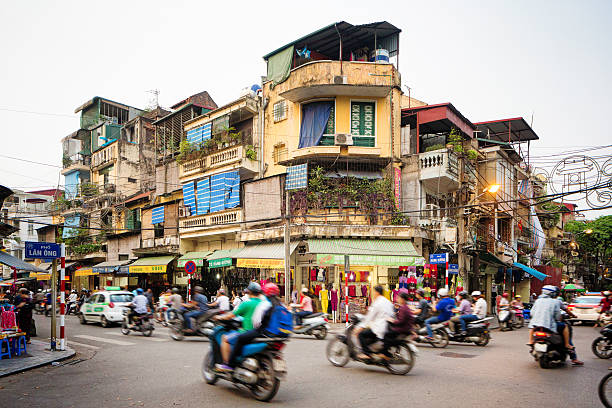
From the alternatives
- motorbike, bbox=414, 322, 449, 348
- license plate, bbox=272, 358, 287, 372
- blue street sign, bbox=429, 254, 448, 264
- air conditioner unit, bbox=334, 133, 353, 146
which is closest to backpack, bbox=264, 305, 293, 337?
license plate, bbox=272, 358, 287, 372

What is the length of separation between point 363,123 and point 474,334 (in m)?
12.4

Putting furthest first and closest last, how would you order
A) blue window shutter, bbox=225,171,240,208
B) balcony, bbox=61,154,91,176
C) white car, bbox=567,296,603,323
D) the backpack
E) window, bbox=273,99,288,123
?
balcony, bbox=61,154,91,176
blue window shutter, bbox=225,171,240,208
window, bbox=273,99,288,123
white car, bbox=567,296,603,323
the backpack

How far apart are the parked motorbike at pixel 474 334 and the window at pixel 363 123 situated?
11393mm

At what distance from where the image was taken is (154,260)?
29594 mm

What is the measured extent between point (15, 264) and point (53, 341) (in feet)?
12.8

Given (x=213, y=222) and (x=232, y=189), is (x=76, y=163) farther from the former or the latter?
(x=232, y=189)

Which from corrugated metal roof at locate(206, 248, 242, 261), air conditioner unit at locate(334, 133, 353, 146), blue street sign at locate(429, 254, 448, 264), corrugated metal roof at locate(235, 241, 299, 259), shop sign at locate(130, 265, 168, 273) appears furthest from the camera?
shop sign at locate(130, 265, 168, 273)

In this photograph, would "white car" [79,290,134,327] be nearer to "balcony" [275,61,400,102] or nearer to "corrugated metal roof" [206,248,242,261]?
"corrugated metal roof" [206,248,242,261]

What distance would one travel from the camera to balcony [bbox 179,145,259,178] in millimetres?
24641

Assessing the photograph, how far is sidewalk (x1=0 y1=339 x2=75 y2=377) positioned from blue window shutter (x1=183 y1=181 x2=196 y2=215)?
15.5 metres

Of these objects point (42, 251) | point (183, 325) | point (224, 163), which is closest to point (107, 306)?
point (183, 325)

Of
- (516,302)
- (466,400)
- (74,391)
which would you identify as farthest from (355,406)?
(516,302)

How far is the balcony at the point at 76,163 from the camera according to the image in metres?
40.8

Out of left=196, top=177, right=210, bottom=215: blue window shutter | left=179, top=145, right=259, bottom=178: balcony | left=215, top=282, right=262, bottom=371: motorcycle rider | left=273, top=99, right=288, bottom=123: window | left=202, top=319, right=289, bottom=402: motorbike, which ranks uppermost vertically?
left=273, top=99, right=288, bottom=123: window
